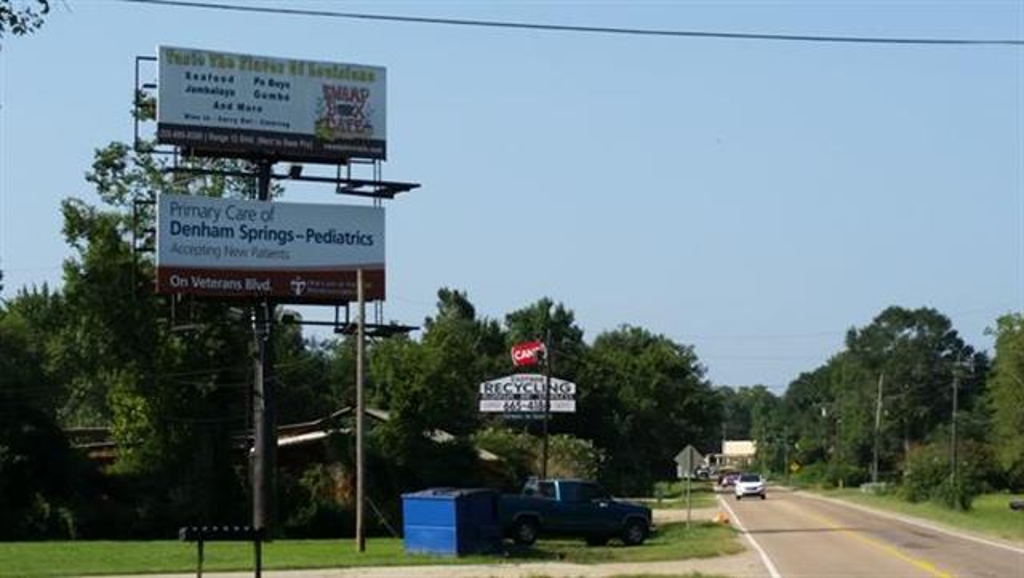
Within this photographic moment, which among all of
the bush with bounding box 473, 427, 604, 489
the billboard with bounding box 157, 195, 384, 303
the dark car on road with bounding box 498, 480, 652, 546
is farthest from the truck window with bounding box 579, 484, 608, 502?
the bush with bounding box 473, 427, 604, 489

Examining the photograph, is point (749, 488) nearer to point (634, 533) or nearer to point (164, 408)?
point (164, 408)

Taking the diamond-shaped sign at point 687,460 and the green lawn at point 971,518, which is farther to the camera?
the diamond-shaped sign at point 687,460

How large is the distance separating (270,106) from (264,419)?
33.9 ft

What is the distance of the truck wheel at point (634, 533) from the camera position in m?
41.9

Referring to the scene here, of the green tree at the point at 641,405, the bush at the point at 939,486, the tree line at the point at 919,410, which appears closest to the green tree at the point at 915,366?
the tree line at the point at 919,410

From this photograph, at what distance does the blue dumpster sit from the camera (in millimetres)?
34219

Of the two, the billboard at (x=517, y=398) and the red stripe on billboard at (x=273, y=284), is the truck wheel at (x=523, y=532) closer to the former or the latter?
the red stripe on billboard at (x=273, y=284)

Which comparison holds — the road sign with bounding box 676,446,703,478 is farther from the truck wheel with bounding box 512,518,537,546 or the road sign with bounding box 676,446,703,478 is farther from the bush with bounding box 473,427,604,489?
the bush with bounding box 473,427,604,489

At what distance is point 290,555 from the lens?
34.5 metres

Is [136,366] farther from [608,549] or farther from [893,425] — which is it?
[893,425]

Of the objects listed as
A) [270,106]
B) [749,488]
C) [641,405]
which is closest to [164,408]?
[270,106]

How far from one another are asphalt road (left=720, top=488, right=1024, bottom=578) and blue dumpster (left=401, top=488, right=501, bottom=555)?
663cm

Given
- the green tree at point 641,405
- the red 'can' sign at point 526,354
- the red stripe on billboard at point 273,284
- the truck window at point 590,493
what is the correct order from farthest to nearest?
the green tree at point 641,405 < the red 'can' sign at point 526,354 < the red stripe on billboard at point 273,284 < the truck window at point 590,493

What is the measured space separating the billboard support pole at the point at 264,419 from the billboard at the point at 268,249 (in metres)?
1.18
